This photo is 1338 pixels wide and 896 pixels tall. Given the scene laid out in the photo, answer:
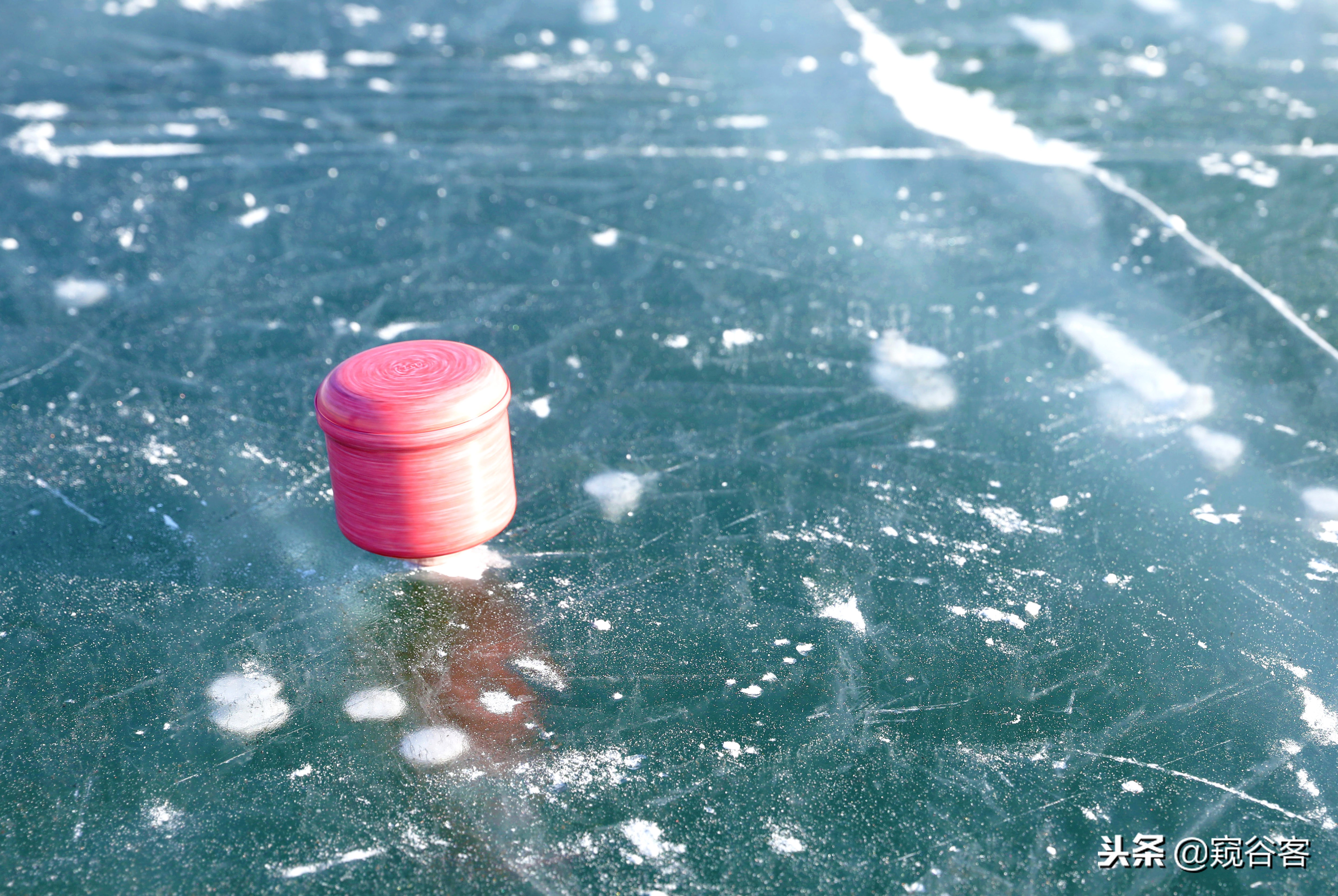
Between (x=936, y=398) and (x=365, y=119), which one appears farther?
(x=365, y=119)

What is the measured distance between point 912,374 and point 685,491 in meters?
1.62

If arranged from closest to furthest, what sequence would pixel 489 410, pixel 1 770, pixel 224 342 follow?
pixel 1 770 < pixel 489 410 < pixel 224 342

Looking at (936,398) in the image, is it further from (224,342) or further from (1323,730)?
(224,342)

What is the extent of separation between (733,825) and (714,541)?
1.42m

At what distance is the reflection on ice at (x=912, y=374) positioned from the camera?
17.6 feet

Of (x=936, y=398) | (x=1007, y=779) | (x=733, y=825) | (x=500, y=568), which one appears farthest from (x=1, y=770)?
(x=936, y=398)

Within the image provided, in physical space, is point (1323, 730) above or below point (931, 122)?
below

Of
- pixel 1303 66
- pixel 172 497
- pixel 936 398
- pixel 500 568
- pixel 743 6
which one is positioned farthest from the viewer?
pixel 743 6

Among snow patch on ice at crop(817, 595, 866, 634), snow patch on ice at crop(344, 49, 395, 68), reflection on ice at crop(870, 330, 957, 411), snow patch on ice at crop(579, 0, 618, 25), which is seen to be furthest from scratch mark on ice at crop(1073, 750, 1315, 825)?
snow patch on ice at crop(579, 0, 618, 25)

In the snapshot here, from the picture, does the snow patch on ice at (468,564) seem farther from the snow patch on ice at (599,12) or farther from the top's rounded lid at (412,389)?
the snow patch on ice at (599,12)

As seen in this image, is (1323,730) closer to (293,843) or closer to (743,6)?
(293,843)

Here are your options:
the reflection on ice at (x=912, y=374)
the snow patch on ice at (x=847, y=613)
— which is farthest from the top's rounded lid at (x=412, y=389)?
the reflection on ice at (x=912, y=374)

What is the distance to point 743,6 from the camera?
11195 mm

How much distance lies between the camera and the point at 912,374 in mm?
5586
